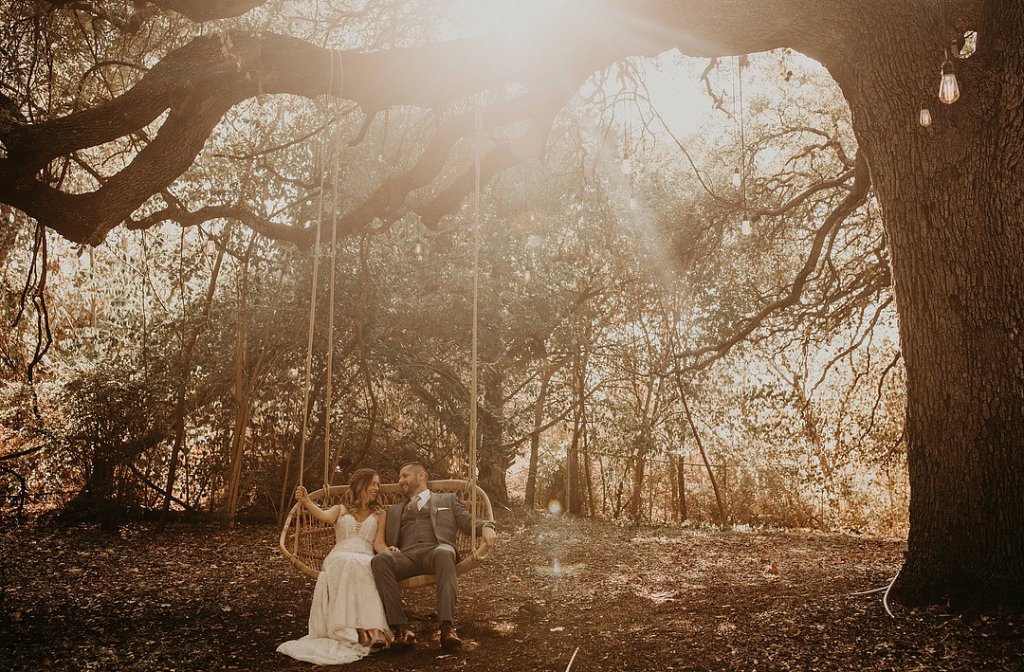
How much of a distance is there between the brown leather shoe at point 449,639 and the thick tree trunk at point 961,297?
2.02 meters

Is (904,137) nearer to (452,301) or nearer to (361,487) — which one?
(361,487)

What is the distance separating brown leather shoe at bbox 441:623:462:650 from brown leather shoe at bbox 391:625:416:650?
0.72 feet

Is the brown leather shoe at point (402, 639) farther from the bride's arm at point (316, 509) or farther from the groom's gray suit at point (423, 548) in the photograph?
the bride's arm at point (316, 509)

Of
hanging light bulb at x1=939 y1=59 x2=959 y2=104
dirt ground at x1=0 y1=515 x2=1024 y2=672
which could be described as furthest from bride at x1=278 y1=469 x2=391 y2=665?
hanging light bulb at x1=939 y1=59 x2=959 y2=104

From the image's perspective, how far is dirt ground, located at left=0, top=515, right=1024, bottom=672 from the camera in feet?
9.91

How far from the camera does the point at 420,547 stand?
13.6ft

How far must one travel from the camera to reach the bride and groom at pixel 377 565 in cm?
373

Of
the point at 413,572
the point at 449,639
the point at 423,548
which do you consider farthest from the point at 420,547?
the point at 449,639

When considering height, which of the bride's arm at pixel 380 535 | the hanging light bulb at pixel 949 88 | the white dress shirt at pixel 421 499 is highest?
the hanging light bulb at pixel 949 88

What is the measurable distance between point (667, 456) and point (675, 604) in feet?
19.8

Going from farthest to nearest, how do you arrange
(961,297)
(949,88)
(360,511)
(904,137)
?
1. (360,511)
2. (904,137)
3. (961,297)
4. (949,88)

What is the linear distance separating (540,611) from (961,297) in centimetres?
277

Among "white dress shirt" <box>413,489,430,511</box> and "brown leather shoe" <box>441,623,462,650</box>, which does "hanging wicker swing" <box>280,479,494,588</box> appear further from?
"brown leather shoe" <box>441,623,462,650</box>

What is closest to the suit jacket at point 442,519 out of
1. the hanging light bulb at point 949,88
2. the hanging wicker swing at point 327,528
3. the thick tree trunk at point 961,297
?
the hanging wicker swing at point 327,528
